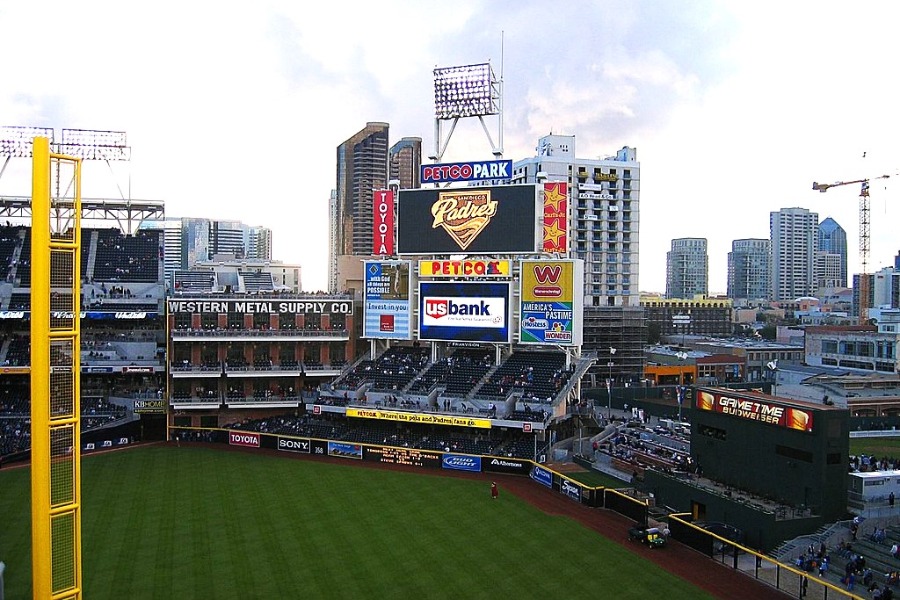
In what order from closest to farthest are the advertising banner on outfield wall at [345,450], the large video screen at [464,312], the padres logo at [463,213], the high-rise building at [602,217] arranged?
the advertising banner on outfield wall at [345,450] → the large video screen at [464,312] → the padres logo at [463,213] → the high-rise building at [602,217]

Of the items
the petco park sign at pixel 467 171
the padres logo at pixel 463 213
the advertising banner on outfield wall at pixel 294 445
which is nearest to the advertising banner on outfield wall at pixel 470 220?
the padres logo at pixel 463 213

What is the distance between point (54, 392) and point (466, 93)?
152ft

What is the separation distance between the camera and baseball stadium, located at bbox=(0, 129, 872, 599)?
2678 centimetres

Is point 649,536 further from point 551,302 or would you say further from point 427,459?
point 551,302

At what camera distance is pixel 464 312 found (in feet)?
183

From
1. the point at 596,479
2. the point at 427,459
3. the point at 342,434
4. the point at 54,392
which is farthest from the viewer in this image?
the point at 342,434

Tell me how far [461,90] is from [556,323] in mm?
20700

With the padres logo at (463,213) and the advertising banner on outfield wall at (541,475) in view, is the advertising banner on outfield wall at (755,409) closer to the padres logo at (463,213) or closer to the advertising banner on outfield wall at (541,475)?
the advertising banner on outfield wall at (541,475)

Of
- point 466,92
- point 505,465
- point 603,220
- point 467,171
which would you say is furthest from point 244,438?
point 603,220

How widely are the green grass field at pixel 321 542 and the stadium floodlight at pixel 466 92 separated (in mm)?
29904

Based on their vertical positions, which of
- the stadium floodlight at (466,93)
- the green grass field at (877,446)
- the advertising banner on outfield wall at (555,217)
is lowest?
the green grass field at (877,446)

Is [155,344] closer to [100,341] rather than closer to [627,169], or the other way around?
[100,341]

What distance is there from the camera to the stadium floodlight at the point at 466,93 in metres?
59.3

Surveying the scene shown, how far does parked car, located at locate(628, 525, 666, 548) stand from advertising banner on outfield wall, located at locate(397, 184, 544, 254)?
25372mm
